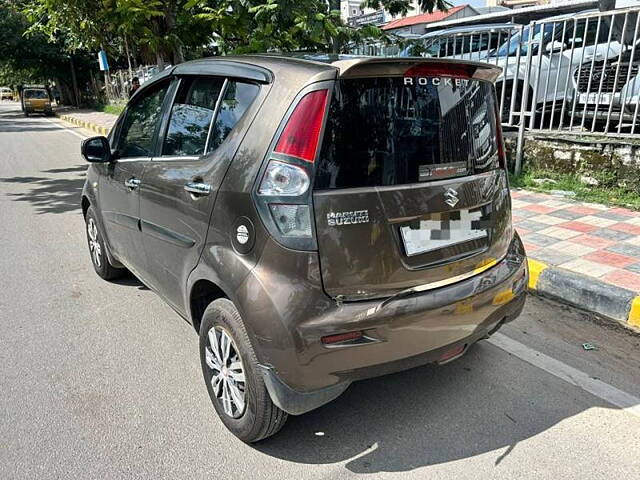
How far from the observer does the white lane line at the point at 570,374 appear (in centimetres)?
265

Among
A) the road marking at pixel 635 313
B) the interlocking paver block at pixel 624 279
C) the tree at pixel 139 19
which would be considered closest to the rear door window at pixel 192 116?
the road marking at pixel 635 313

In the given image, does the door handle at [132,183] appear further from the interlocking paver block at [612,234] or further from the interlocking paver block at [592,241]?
the interlocking paver block at [612,234]

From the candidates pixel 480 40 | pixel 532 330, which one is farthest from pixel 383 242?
pixel 480 40

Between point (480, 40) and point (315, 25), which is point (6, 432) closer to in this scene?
point (315, 25)

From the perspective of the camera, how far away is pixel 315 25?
5.98 m

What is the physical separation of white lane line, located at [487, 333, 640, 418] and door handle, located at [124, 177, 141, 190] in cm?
245

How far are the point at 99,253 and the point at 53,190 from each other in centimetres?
482

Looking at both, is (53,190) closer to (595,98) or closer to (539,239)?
(539,239)

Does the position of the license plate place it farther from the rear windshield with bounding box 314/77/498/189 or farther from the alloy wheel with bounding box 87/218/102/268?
the alloy wheel with bounding box 87/218/102/268

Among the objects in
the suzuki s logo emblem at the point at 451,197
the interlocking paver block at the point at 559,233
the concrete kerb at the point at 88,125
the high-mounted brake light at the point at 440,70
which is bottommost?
the concrete kerb at the point at 88,125

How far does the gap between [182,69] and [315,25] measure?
3475mm

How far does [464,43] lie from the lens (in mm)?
7656

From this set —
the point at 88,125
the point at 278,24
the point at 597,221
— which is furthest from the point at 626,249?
the point at 88,125

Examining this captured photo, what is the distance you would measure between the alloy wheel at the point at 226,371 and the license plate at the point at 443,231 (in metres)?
0.92
